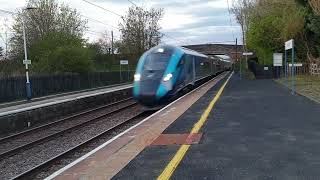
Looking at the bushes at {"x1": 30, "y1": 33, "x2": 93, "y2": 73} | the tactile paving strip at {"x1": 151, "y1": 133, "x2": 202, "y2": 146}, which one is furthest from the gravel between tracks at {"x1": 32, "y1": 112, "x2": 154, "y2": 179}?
the bushes at {"x1": 30, "y1": 33, "x2": 93, "y2": 73}

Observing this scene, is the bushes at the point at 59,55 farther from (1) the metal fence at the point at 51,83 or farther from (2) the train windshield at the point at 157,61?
(2) the train windshield at the point at 157,61

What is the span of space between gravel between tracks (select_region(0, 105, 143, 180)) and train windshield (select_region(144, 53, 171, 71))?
292cm

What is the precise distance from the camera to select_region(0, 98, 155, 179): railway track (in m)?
12.0

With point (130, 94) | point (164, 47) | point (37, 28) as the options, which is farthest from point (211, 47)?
point (164, 47)

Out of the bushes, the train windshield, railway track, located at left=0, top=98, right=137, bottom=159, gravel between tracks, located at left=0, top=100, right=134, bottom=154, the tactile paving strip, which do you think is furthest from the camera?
the bushes

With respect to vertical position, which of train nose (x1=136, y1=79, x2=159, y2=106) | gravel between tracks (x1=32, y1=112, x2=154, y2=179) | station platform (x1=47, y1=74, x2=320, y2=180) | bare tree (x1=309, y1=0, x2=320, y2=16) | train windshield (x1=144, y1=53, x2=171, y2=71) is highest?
bare tree (x1=309, y1=0, x2=320, y2=16)

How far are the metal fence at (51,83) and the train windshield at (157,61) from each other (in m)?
18.5

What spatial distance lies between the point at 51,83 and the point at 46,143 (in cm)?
3118

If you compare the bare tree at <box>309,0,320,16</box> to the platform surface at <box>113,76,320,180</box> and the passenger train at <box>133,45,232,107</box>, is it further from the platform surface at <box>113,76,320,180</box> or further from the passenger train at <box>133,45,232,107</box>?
the platform surface at <box>113,76,320,180</box>

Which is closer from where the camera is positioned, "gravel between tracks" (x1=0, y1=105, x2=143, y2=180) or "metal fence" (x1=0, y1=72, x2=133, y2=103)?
"gravel between tracks" (x1=0, y1=105, x2=143, y2=180)

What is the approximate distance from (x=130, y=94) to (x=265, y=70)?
752 inches

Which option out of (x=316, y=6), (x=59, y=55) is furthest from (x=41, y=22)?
(x=316, y=6)

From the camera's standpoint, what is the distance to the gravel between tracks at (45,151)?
12039 millimetres

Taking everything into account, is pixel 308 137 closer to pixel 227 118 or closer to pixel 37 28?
pixel 227 118
